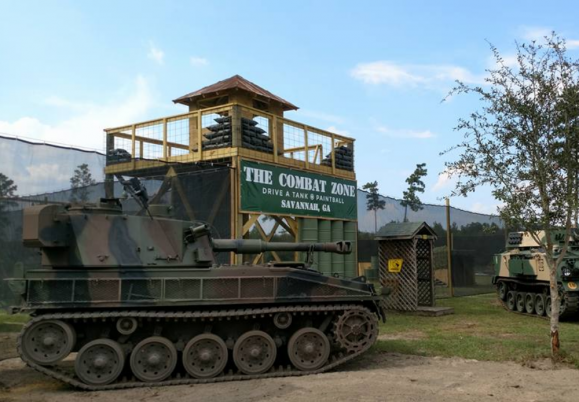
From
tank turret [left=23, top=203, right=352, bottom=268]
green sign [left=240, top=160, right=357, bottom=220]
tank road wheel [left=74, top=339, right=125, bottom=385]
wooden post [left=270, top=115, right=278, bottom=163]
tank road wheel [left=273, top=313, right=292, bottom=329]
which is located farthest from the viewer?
wooden post [left=270, top=115, right=278, bottom=163]

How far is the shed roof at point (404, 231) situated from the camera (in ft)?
56.0

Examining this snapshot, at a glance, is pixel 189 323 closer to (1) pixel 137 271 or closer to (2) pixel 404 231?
(1) pixel 137 271

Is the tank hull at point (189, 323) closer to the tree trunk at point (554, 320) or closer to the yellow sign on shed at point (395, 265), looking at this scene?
the tree trunk at point (554, 320)

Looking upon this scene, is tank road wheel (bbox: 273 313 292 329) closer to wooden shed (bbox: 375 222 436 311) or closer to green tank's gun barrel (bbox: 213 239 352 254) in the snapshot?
green tank's gun barrel (bbox: 213 239 352 254)

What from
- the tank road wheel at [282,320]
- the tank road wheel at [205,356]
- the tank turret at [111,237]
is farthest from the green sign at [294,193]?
the tank road wheel at [205,356]

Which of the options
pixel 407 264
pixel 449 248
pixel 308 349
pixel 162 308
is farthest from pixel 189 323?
pixel 449 248

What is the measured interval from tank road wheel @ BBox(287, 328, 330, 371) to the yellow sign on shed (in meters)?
8.58

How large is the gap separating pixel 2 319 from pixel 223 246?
5.81 m

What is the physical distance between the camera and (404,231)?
56.6 ft

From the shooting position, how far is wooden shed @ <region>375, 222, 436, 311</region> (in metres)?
17.0

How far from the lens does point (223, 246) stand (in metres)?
10.1

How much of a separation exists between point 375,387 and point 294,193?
8267 mm

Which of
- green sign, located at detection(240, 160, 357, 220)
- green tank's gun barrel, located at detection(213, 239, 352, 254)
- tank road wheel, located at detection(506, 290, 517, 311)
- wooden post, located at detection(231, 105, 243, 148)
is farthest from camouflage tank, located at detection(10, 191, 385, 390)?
tank road wheel, located at detection(506, 290, 517, 311)

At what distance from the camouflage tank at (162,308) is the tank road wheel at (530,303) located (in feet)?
31.6
